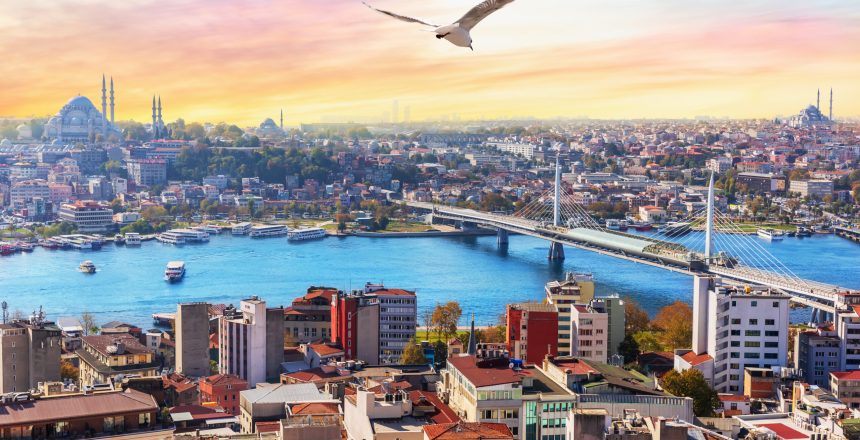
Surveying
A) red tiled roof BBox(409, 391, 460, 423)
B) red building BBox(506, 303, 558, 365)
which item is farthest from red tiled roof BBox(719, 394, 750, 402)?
red tiled roof BBox(409, 391, 460, 423)

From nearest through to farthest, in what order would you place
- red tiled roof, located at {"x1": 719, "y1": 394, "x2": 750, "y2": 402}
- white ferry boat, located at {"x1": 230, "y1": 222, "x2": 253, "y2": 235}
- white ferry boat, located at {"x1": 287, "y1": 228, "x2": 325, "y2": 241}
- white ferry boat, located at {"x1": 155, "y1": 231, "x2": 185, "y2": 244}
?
red tiled roof, located at {"x1": 719, "y1": 394, "x2": 750, "y2": 402}, white ferry boat, located at {"x1": 155, "y1": 231, "x2": 185, "y2": 244}, white ferry boat, located at {"x1": 287, "y1": 228, "x2": 325, "y2": 241}, white ferry boat, located at {"x1": 230, "y1": 222, "x2": 253, "y2": 235}

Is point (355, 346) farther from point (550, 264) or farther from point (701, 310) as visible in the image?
point (550, 264)

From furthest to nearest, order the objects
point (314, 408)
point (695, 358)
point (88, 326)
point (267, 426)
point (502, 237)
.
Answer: point (502, 237)
point (88, 326)
point (695, 358)
point (267, 426)
point (314, 408)

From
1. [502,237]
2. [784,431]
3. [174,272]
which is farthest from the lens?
[502,237]

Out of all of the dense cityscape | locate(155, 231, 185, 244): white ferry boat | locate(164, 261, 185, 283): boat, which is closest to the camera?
the dense cityscape

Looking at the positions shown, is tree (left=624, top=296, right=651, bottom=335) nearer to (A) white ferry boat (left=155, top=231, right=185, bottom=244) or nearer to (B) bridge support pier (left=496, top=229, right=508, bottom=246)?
(B) bridge support pier (left=496, top=229, right=508, bottom=246)

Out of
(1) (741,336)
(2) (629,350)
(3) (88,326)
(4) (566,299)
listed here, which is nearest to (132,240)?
(3) (88,326)

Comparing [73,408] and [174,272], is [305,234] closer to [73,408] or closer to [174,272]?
[174,272]
